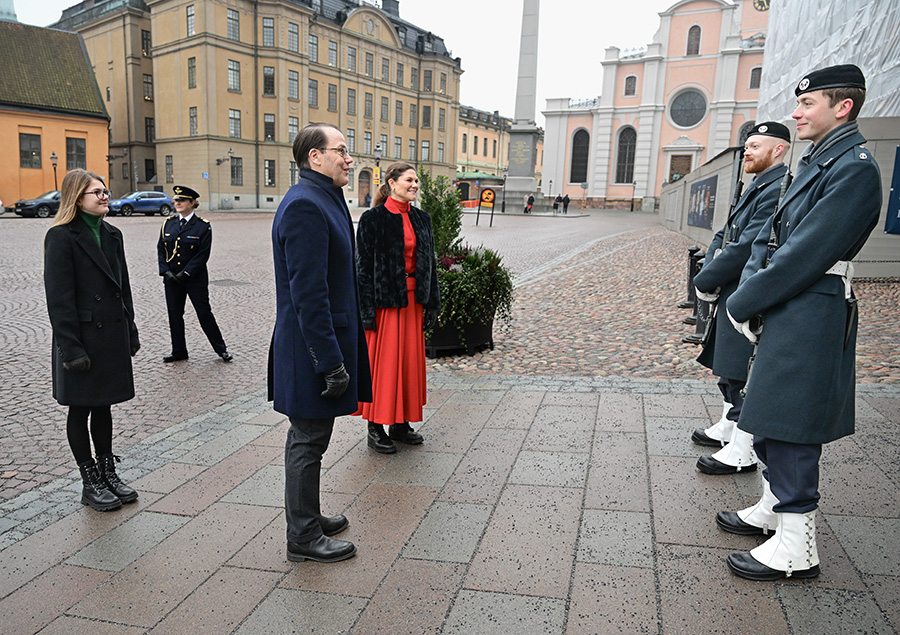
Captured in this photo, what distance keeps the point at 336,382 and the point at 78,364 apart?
1576 mm

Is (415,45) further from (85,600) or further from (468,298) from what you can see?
(85,600)

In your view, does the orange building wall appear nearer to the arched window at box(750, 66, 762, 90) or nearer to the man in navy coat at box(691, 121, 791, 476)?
the man in navy coat at box(691, 121, 791, 476)

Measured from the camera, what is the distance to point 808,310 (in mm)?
2639

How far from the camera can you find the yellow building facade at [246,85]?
4469cm

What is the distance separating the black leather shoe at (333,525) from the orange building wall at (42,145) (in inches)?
1624

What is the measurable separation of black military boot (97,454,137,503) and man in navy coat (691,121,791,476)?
3293 mm

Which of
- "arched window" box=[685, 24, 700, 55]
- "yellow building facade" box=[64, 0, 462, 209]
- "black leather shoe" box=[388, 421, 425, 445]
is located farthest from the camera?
"arched window" box=[685, 24, 700, 55]

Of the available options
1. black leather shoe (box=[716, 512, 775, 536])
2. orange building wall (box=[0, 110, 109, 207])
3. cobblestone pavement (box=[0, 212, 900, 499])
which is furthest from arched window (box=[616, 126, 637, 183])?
black leather shoe (box=[716, 512, 775, 536])

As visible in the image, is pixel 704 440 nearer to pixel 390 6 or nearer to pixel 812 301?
pixel 812 301

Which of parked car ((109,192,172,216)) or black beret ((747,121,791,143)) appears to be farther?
parked car ((109,192,172,216))

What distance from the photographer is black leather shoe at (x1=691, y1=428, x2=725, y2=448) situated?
4.36 meters

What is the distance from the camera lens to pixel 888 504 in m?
3.48

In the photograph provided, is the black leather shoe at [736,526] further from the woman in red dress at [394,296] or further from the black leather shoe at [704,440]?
the woman in red dress at [394,296]

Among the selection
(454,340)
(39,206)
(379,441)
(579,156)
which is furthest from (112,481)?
(579,156)
